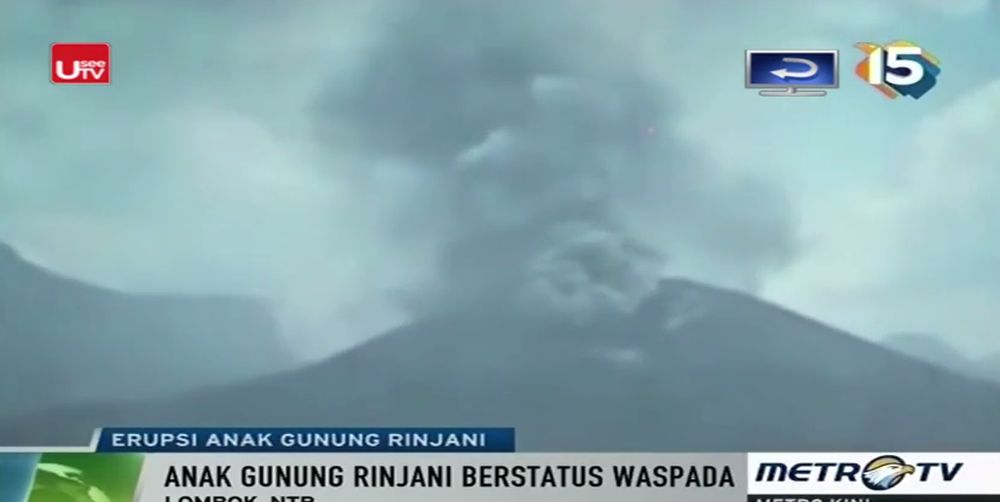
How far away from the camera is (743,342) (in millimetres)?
1728

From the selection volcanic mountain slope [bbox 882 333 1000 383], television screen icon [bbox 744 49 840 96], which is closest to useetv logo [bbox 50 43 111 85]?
television screen icon [bbox 744 49 840 96]

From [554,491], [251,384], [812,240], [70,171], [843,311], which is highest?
[70,171]

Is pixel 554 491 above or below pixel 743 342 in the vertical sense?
below

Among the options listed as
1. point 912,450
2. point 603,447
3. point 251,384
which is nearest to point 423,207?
point 251,384

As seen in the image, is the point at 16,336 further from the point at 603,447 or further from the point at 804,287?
the point at 804,287

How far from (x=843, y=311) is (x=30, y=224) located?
5.63 ft

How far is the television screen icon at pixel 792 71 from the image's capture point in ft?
5.63

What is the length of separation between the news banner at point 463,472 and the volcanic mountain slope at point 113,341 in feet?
0.38

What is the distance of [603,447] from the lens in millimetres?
Answer: 1730

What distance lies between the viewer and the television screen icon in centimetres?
172

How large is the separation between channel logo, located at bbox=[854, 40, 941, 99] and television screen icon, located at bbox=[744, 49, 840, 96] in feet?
0.22

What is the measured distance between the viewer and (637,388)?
1.72 metres

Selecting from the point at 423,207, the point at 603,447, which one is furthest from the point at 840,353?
the point at 423,207
